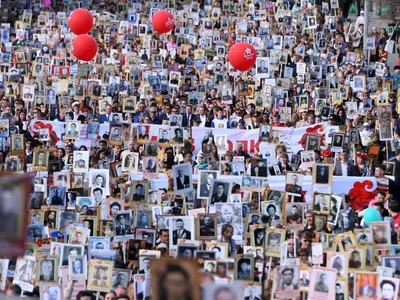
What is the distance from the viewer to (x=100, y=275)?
33.1ft

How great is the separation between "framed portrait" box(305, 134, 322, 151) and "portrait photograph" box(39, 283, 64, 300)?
738 centimetres

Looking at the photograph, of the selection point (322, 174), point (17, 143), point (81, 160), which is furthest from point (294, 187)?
point (17, 143)

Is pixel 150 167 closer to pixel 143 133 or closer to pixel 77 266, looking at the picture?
pixel 143 133

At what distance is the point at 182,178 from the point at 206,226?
2161 millimetres

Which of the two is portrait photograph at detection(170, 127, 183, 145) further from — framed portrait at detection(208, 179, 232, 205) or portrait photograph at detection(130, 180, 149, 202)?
framed portrait at detection(208, 179, 232, 205)

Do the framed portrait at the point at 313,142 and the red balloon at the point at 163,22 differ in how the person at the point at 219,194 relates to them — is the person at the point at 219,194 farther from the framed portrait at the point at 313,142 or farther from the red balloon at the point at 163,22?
the red balloon at the point at 163,22

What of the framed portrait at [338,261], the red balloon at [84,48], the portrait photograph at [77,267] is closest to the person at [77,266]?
the portrait photograph at [77,267]

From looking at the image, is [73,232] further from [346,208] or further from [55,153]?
[55,153]

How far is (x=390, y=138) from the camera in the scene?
54.3 ft

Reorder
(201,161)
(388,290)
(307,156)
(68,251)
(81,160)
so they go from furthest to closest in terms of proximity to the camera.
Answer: (201,161) < (307,156) < (81,160) < (68,251) < (388,290)

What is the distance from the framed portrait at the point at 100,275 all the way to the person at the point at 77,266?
0.13 m

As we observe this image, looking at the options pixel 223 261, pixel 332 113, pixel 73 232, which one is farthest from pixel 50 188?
pixel 332 113

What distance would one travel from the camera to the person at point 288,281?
9.62 m

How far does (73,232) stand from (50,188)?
237 cm
